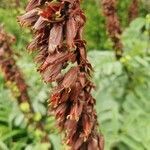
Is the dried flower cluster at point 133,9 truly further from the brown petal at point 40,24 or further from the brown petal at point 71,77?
the brown petal at point 40,24

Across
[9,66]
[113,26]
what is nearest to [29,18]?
[9,66]

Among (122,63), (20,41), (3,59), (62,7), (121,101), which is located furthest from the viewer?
(20,41)

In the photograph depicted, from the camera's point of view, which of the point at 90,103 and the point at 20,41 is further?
the point at 20,41

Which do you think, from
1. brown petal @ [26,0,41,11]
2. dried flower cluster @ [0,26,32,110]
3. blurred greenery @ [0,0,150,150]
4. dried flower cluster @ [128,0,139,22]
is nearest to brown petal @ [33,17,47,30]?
brown petal @ [26,0,41,11]

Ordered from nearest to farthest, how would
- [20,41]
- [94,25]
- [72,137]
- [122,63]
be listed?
[72,137] < [122,63] < [20,41] < [94,25]

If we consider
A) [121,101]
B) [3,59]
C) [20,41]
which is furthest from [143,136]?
[20,41]

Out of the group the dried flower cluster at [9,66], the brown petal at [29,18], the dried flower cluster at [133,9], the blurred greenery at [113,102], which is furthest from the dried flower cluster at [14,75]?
the brown petal at [29,18]

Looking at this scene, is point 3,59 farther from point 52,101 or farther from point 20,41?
point 20,41
